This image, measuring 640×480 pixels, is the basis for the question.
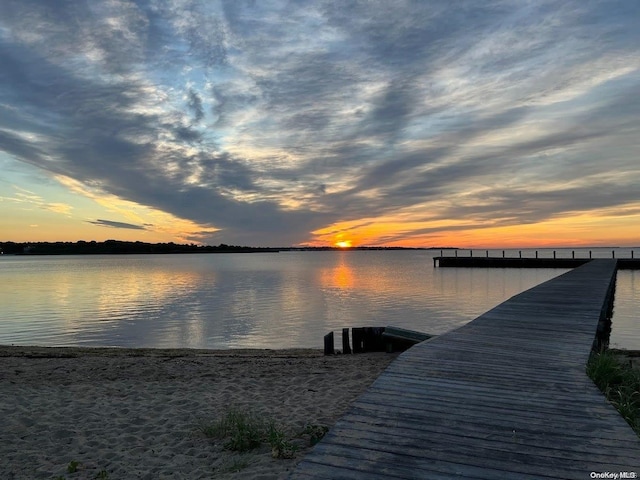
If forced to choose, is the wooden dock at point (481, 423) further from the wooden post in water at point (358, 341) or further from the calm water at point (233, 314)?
the calm water at point (233, 314)

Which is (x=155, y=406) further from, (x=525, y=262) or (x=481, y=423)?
(x=525, y=262)

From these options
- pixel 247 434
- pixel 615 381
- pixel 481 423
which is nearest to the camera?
pixel 481 423

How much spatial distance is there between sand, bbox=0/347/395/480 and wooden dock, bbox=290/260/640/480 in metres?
1.57

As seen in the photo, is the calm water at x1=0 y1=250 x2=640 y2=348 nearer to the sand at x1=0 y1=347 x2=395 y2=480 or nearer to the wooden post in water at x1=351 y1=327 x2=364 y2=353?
the wooden post in water at x1=351 y1=327 x2=364 y2=353

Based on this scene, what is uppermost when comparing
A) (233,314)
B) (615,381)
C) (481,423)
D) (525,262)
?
(525,262)

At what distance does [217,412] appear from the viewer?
25.8ft

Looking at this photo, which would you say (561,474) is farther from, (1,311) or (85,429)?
(1,311)

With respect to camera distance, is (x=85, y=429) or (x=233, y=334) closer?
(x=85, y=429)

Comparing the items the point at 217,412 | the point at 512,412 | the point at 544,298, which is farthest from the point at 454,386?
the point at 544,298

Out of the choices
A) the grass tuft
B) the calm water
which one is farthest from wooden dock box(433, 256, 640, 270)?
the grass tuft

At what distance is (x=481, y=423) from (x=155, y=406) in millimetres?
6065

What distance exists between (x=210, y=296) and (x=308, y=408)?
101 ft

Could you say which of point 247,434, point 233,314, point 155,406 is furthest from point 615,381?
point 233,314

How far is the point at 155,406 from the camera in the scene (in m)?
8.30
